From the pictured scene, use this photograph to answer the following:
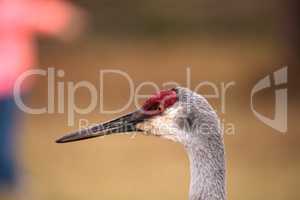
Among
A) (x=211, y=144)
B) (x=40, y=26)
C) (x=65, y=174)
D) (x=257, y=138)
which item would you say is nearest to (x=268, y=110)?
(x=257, y=138)

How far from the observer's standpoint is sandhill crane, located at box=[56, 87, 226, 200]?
2.47 meters

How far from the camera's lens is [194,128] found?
250 cm

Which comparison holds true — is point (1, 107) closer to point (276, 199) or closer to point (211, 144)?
point (276, 199)

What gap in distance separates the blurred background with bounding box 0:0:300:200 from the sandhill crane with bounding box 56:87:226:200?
217 centimetres

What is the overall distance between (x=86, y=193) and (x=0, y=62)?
3.51ft

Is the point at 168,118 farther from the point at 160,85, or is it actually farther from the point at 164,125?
the point at 160,85

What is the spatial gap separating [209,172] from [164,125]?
193mm

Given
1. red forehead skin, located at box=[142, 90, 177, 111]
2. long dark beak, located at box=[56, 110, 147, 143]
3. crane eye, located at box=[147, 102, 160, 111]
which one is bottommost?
long dark beak, located at box=[56, 110, 147, 143]

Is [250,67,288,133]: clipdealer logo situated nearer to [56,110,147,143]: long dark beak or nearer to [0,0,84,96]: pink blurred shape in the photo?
[0,0,84,96]: pink blurred shape

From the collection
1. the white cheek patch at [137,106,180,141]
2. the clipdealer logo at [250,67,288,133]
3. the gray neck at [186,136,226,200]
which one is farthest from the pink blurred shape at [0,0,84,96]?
the gray neck at [186,136,226,200]

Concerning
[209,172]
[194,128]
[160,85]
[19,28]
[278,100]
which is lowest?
[209,172]

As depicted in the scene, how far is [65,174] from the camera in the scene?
5.52 m

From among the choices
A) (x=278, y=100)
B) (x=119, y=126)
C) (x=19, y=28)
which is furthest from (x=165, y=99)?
(x=278, y=100)

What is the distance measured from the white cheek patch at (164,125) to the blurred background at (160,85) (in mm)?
2143
